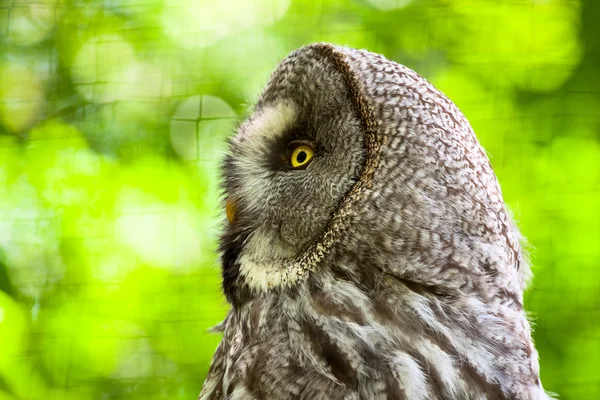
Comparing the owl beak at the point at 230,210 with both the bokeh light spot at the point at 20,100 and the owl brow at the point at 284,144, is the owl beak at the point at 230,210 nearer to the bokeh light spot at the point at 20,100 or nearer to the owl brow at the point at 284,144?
the owl brow at the point at 284,144

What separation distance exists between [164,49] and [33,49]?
0.46 m

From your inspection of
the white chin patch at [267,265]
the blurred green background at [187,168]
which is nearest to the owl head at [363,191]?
the white chin patch at [267,265]

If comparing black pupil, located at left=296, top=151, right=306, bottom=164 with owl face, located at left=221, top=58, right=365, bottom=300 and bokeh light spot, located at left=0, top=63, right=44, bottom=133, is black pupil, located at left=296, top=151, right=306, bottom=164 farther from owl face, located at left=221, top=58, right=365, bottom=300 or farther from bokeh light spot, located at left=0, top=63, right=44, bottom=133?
bokeh light spot, located at left=0, top=63, right=44, bottom=133

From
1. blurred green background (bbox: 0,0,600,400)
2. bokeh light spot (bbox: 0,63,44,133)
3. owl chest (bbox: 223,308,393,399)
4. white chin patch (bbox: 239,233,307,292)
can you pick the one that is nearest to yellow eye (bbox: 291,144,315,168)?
white chin patch (bbox: 239,233,307,292)

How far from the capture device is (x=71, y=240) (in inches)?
89.0

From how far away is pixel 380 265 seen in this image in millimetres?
1081

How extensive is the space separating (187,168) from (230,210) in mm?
984

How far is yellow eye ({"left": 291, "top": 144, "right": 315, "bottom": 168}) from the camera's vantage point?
4.00 ft

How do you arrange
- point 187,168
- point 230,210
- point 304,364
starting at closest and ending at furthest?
1. point 304,364
2. point 230,210
3. point 187,168

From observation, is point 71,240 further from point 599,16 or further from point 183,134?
point 599,16

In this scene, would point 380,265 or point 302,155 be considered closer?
point 380,265

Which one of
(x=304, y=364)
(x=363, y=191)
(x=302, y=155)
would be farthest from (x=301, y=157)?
(x=304, y=364)

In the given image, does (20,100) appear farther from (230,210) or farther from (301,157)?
(301,157)

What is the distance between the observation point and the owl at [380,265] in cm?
105
